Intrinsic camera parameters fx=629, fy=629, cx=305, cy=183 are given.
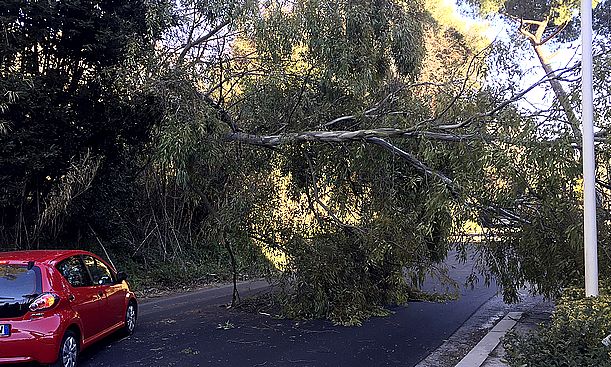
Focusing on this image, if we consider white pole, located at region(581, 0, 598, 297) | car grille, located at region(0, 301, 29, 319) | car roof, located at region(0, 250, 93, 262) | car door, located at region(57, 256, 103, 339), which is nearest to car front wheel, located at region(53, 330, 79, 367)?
car door, located at region(57, 256, 103, 339)

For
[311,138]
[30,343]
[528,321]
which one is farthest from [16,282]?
[528,321]

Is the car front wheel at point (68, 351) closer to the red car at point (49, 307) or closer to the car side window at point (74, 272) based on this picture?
the red car at point (49, 307)

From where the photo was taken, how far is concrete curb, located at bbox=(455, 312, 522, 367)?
796 centimetres

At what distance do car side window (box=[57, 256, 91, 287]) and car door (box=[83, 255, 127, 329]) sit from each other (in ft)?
0.69

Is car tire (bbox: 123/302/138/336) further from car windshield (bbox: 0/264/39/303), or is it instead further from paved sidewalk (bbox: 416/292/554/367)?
paved sidewalk (bbox: 416/292/554/367)

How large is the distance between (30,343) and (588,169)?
21.8ft

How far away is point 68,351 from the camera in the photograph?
7.32 m

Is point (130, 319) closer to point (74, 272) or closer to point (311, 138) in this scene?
point (74, 272)

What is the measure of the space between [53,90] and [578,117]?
10250 mm

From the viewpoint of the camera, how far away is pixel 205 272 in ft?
63.6

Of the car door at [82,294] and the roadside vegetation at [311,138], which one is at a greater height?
the roadside vegetation at [311,138]

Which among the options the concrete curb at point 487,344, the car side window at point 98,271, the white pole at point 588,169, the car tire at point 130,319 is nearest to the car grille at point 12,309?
the car side window at point 98,271

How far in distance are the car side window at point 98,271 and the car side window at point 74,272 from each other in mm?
209

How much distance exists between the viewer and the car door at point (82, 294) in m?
7.67
